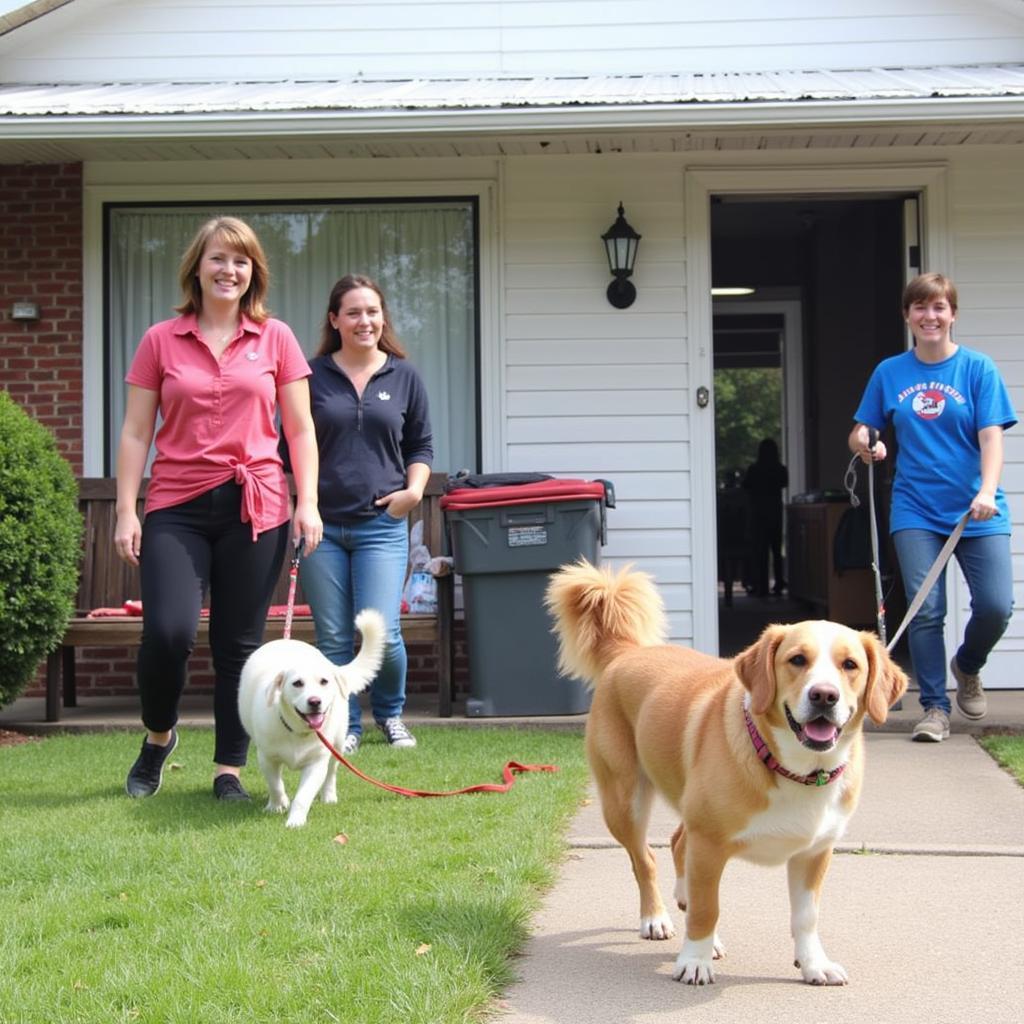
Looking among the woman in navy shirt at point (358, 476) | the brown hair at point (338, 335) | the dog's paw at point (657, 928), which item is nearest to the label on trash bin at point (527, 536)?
the woman in navy shirt at point (358, 476)

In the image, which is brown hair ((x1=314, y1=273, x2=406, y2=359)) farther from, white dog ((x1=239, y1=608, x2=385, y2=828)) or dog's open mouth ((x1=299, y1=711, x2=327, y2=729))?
dog's open mouth ((x1=299, y1=711, x2=327, y2=729))

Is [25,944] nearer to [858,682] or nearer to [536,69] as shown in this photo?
[858,682]

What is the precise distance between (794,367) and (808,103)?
328 inches

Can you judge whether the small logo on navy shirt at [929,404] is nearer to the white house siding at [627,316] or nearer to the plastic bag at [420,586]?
the white house siding at [627,316]

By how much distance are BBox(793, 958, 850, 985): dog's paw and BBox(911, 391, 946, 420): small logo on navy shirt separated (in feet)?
12.0

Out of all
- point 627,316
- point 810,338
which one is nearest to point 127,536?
point 627,316

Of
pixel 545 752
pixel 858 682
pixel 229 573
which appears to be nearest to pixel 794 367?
pixel 545 752

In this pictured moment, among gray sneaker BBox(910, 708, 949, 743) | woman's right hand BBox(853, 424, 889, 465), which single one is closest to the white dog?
woman's right hand BBox(853, 424, 889, 465)

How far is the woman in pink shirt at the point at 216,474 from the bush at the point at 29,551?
1.82 meters

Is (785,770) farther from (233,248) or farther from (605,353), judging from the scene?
(605,353)

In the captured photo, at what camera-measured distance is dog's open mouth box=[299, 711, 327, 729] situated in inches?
194

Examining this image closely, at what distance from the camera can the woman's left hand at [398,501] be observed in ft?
20.2

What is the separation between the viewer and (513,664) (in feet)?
24.4

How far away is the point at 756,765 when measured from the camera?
3189 millimetres
